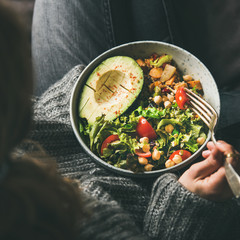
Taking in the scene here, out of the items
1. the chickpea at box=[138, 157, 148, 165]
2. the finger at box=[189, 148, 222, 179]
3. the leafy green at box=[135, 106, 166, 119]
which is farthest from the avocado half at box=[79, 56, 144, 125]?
the finger at box=[189, 148, 222, 179]

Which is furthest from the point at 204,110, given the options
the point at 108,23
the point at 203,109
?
the point at 108,23

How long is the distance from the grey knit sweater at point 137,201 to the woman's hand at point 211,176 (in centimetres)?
2

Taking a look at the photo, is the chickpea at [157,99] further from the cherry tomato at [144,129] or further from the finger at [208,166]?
the finger at [208,166]

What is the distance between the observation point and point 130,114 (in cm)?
83

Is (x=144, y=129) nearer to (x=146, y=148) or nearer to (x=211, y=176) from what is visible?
(x=146, y=148)

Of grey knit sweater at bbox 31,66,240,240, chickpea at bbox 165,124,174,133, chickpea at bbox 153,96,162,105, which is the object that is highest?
chickpea at bbox 153,96,162,105

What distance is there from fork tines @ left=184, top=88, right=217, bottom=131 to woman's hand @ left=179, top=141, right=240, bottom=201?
0.07 metres

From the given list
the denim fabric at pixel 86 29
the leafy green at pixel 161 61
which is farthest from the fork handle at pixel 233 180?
the denim fabric at pixel 86 29

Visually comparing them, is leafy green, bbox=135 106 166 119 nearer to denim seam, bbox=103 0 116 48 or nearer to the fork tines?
the fork tines

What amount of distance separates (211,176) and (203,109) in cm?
17

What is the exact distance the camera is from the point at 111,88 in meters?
0.85

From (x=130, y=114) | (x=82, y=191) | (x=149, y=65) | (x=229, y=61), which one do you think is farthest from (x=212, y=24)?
(x=82, y=191)

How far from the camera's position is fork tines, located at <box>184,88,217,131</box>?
2.51 ft

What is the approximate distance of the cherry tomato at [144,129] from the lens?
788 millimetres
